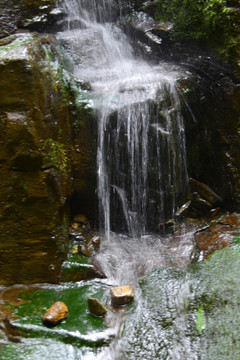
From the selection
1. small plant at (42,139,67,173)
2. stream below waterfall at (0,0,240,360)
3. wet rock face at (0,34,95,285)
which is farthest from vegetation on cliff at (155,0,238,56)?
small plant at (42,139,67,173)

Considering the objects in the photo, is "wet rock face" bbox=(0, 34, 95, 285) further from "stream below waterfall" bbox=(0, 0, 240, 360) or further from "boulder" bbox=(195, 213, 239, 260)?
"boulder" bbox=(195, 213, 239, 260)

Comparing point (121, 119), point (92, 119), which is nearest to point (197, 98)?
point (121, 119)

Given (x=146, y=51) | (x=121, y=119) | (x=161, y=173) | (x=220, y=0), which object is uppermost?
(x=220, y=0)

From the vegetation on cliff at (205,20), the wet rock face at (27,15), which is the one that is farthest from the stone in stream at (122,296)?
the wet rock face at (27,15)

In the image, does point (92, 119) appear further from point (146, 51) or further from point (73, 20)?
point (73, 20)

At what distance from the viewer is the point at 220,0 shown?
417 cm

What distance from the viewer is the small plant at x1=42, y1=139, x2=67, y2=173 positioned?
3.31 meters

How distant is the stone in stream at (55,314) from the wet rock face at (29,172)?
51cm

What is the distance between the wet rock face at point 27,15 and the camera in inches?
195

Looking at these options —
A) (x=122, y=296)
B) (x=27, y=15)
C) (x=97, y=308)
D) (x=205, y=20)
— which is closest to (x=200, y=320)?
(x=122, y=296)

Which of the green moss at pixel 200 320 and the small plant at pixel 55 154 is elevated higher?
the small plant at pixel 55 154

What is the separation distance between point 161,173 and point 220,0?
8.13ft

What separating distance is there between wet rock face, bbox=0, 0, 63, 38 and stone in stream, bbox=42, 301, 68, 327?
4.05 meters

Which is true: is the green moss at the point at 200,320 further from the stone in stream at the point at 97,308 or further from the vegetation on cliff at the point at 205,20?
the vegetation on cliff at the point at 205,20
